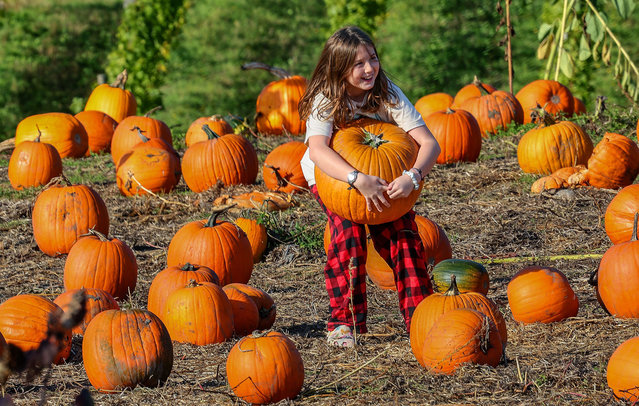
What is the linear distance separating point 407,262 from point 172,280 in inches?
51.4

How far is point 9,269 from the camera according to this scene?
6281 mm

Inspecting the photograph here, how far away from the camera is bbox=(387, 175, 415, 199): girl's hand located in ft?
12.8

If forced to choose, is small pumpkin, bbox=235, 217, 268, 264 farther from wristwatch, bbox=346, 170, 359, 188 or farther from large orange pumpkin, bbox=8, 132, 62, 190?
large orange pumpkin, bbox=8, 132, 62, 190

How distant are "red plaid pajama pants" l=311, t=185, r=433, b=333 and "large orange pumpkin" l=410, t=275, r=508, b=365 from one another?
409mm

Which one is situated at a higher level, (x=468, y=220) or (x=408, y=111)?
(x=408, y=111)

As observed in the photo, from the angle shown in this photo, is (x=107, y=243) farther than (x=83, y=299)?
Yes

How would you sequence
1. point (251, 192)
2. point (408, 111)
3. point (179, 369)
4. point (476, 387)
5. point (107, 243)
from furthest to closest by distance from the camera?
point (251, 192) < point (107, 243) < point (408, 111) < point (179, 369) < point (476, 387)

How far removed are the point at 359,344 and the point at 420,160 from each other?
977 mm

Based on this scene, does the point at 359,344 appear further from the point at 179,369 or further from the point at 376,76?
the point at 376,76

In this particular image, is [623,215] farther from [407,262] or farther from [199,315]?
[199,315]

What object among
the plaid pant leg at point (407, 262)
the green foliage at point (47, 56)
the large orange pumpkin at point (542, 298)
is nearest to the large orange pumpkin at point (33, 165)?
the plaid pant leg at point (407, 262)

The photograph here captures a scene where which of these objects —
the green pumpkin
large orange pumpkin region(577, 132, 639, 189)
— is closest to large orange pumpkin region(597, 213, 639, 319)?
the green pumpkin

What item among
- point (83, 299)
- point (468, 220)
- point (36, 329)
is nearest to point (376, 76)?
point (36, 329)

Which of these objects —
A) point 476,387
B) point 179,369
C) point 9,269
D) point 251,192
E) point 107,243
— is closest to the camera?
point 476,387
